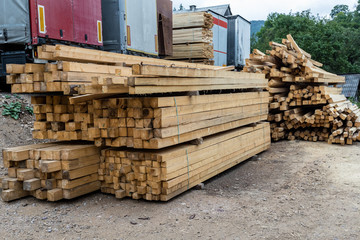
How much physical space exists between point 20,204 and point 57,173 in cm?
76

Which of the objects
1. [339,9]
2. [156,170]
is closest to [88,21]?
[156,170]

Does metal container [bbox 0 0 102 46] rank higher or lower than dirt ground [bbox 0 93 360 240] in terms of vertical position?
higher

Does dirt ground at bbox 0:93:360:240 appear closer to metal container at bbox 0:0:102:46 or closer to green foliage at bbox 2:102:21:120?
green foliage at bbox 2:102:21:120

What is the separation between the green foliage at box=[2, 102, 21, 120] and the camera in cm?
895

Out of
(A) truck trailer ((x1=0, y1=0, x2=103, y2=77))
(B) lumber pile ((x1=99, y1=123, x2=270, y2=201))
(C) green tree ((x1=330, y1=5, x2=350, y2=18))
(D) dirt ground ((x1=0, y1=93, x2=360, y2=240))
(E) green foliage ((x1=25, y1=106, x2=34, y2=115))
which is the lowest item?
(D) dirt ground ((x1=0, y1=93, x2=360, y2=240))

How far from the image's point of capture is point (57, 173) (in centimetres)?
524

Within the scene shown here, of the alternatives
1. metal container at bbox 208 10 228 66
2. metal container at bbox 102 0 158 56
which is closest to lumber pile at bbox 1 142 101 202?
metal container at bbox 102 0 158 56

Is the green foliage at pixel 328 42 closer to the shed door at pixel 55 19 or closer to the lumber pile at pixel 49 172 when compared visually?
the shed door at pixel 55 19

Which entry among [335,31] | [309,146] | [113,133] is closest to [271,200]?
[113,133]

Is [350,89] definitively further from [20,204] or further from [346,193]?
[20,204]

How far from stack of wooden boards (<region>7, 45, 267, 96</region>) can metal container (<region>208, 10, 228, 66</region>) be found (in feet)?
37.8

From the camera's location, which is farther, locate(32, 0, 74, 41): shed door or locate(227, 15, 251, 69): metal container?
locate(227, 15, 251, 69): metal container

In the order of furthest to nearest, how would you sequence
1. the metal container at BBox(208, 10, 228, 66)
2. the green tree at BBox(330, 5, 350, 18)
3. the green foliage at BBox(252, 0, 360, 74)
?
1. the green tree at BBox(330, 5, 350, 18)
2. the green foliage at BBox(252, 0, 360, 74)
3. the metal container at BBox(208, 10, 228, 66)

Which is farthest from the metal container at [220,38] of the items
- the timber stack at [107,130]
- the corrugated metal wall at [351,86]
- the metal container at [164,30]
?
the timber stack at [107,130]
